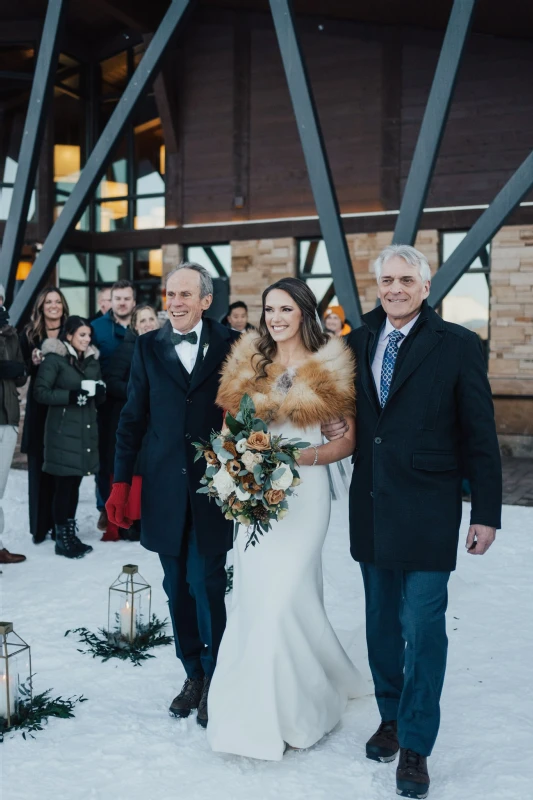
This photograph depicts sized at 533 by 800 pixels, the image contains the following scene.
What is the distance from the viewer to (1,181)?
1441cm

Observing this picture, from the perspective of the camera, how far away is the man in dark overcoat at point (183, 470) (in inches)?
118

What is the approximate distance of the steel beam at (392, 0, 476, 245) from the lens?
5.14 metres

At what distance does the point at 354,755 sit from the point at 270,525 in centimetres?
90

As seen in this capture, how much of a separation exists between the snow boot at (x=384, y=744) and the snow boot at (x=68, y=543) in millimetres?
3097

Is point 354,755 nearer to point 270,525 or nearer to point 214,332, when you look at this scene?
point 270,525

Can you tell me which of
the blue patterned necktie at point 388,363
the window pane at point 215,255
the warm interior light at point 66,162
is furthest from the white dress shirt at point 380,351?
the warm interior light at point 66,162

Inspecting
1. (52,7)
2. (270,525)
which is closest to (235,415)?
(270,525)

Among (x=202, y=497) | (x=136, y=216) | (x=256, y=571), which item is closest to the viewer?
(x=256, y=571)

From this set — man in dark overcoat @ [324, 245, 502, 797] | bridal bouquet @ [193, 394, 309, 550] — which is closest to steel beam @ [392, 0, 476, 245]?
man in dark overcoat @ [324, 245, 502, 797]

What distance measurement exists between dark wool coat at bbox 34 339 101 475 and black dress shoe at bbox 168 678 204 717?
2.44 metres

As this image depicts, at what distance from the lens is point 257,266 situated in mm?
12008

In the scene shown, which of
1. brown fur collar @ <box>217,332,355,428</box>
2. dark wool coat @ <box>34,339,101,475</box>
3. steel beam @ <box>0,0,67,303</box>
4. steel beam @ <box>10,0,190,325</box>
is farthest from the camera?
steel beam @ <box>0,0,67,303</box>

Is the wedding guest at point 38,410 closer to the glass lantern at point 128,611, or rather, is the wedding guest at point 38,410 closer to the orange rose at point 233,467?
the glass lantern at point 128,611

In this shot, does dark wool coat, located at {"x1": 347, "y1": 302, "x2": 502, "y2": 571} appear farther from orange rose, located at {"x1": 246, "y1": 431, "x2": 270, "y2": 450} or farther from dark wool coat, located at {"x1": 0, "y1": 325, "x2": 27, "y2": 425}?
dark wool coat, located at {"x1": 0, "y1": 325, "x2": 27, "y2": 425}
